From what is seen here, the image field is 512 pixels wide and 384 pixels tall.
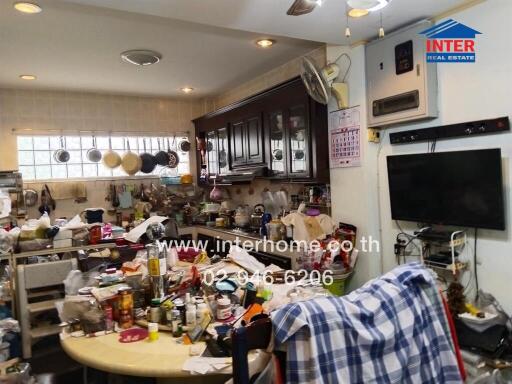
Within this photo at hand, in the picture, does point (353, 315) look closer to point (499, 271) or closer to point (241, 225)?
point (499, 271)

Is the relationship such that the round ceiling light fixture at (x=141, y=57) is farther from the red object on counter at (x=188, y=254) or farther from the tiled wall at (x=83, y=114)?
the red object on counter at (x=188, y=254)

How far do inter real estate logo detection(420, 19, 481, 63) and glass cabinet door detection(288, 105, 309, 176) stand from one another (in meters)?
1.11

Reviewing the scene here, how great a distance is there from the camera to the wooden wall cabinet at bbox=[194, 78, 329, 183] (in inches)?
124

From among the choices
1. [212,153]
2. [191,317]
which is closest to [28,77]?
[212,153]

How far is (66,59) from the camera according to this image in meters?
3.38

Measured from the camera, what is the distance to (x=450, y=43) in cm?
233

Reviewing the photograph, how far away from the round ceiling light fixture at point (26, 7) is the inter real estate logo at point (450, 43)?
95.8 inches

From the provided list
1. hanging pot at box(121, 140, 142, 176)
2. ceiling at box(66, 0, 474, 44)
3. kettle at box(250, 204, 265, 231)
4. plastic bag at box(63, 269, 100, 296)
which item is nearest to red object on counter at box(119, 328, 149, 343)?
plastic bag at box(63, 269, 100, 296)

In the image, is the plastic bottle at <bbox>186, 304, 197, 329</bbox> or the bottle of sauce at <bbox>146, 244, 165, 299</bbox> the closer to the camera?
the plastic bottle at <bbox>186, 304, 197, 329</bbox>

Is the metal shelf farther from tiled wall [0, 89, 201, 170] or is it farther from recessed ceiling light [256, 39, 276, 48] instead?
recessed ceiling light [256, 39, 276, 48]

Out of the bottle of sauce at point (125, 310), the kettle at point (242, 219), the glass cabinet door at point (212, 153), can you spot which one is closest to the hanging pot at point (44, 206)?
the glass cabinet door at point (212, 153)

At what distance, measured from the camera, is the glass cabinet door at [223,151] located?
4.54 metres

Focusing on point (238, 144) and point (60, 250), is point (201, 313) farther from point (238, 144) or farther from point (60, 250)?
point (238, 144)

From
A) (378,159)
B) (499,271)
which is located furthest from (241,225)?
(499,271)
